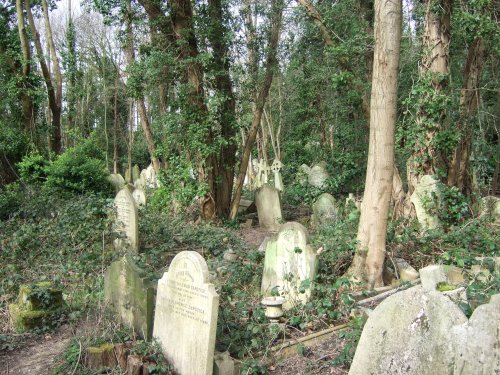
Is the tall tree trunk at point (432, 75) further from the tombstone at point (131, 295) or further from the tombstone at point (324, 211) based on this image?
the tombstone at point (131, 295)

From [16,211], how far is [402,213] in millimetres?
8354

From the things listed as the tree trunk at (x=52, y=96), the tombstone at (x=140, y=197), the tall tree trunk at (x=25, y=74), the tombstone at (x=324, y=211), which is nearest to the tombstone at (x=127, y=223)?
the tombstone at (x=324, y=211)

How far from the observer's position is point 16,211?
34.5 feet

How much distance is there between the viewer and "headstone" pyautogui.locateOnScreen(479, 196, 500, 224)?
861 centimetres

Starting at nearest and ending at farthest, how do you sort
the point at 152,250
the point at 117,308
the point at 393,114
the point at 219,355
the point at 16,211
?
the point at 219,355
the point at 117,308
the point at 393,114
the point at 152,250
the point at 16,211

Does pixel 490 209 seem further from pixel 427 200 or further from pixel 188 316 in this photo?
pixel 188 316

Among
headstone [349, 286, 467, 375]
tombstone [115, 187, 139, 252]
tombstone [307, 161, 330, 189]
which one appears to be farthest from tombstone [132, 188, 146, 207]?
headstone [349, 286, 467, 375]

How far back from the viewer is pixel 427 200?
8.30 meters

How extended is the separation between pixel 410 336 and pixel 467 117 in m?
8.70

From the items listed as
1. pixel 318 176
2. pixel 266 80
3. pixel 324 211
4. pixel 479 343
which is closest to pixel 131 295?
pixel 479 343

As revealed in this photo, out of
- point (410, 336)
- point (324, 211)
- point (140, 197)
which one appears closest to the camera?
point (410, 336)

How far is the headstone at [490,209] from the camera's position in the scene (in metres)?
8.61

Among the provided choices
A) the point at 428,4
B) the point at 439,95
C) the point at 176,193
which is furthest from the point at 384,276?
the point at 176,193

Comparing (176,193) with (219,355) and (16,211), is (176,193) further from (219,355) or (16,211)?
(219,355)
